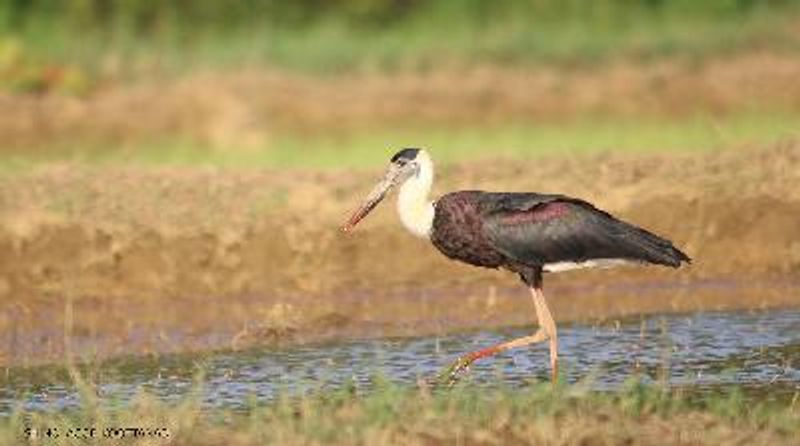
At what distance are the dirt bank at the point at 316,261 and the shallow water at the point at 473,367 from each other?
53 centimetres

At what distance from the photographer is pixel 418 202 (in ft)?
33.9

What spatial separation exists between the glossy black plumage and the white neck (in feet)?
0.17

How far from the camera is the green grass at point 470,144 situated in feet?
51.8

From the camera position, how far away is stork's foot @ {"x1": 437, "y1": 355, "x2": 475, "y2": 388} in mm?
9586

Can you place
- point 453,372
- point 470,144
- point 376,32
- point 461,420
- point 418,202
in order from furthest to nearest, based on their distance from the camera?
point 376,32 < point 470,144 < point 418,202 < point 453,372 < point 461,420

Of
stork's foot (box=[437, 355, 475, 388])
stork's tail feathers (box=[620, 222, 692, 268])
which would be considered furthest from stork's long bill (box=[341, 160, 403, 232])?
stork's tail feathers (box=[620, 222, 692, 268])

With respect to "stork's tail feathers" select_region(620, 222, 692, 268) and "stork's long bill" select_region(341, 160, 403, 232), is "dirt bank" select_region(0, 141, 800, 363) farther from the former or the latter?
"stork's tail feathers" select_region(620, 222, 692, 268)

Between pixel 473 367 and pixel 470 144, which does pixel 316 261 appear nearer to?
pixel 473 367

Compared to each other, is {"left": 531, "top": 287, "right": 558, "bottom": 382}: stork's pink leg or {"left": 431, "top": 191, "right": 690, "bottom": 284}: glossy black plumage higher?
{"left": 431, "top": 191, "right": 690, "bottom": 284}: glossy black plumage

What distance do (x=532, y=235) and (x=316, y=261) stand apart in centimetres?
316

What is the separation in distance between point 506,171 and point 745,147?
168 centimetres

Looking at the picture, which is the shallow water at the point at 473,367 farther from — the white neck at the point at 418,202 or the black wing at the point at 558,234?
the white neck at the point at 418,202

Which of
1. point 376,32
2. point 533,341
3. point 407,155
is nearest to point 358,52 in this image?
point 376,32

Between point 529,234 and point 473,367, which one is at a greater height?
point 529,234
